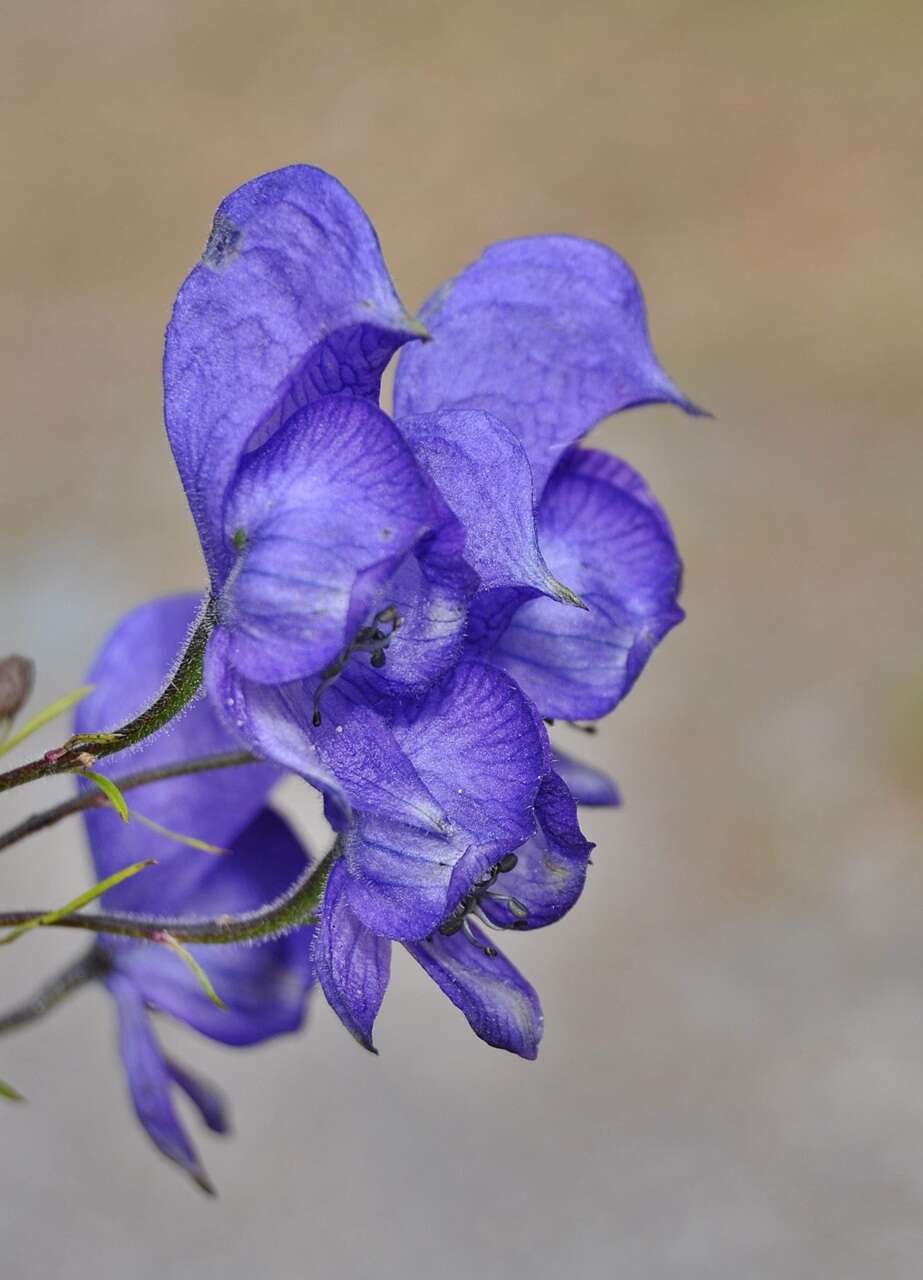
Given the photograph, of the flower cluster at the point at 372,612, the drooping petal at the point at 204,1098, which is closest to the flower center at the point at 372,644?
the flower cluster at the point at 372,612

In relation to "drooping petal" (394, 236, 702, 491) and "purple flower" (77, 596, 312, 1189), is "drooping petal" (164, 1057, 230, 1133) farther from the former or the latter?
"drooping petal" (394, 236, 702, 491)

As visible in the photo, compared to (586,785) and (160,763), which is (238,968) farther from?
(586,785)

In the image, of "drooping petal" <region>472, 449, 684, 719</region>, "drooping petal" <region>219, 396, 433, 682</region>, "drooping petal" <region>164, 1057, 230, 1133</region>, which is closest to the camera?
"drooping petal" <region>219, 396, 433, 682</region>

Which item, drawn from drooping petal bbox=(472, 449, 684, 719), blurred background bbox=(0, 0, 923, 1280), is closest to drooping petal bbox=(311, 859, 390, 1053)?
drooping petal bbox=(472, 449, 684, 719)

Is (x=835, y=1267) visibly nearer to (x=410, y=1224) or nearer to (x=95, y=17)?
(x=410, y=1224)

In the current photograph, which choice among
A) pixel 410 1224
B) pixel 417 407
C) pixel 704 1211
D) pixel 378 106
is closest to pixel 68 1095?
pixel 410 1224

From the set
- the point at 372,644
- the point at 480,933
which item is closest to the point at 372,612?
the point at 372,644
